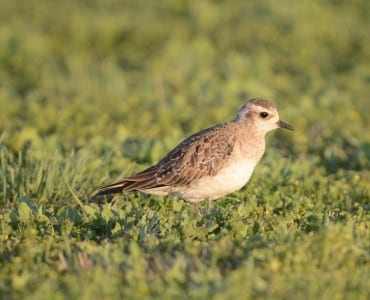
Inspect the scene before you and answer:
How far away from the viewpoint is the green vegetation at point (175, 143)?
5551 millimetres

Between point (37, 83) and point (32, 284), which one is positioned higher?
point (37, 83)

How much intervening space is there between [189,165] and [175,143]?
1.92 m

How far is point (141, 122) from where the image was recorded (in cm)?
1080

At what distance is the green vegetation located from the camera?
219 inches

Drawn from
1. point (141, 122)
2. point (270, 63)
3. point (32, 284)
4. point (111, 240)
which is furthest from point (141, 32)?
point (32, 284)

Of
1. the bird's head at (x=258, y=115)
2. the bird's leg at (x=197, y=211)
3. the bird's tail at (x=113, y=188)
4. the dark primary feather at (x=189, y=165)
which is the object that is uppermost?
the bird's head at (x=258, y=115)

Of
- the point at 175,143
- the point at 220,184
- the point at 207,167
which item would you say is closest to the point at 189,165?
the point at 207,167

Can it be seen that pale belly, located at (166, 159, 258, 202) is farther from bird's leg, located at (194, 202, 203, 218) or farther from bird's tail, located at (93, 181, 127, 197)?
bird's tail, located at (93, 181, 127, 197)

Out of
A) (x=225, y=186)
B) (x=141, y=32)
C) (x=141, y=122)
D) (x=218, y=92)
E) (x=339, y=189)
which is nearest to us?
(x=225, y=186)

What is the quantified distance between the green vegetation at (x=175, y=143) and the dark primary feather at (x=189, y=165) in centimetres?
22

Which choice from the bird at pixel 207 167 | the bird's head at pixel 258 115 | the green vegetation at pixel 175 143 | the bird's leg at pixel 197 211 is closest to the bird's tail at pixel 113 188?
the bird at pixel 207 167

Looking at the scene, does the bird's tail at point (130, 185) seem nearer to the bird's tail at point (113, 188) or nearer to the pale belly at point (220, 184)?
the bird's tail at point (113, 188)

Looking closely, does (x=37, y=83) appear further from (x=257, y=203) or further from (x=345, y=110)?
(x=257, y=203)

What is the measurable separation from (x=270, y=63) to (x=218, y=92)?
2404 mm
